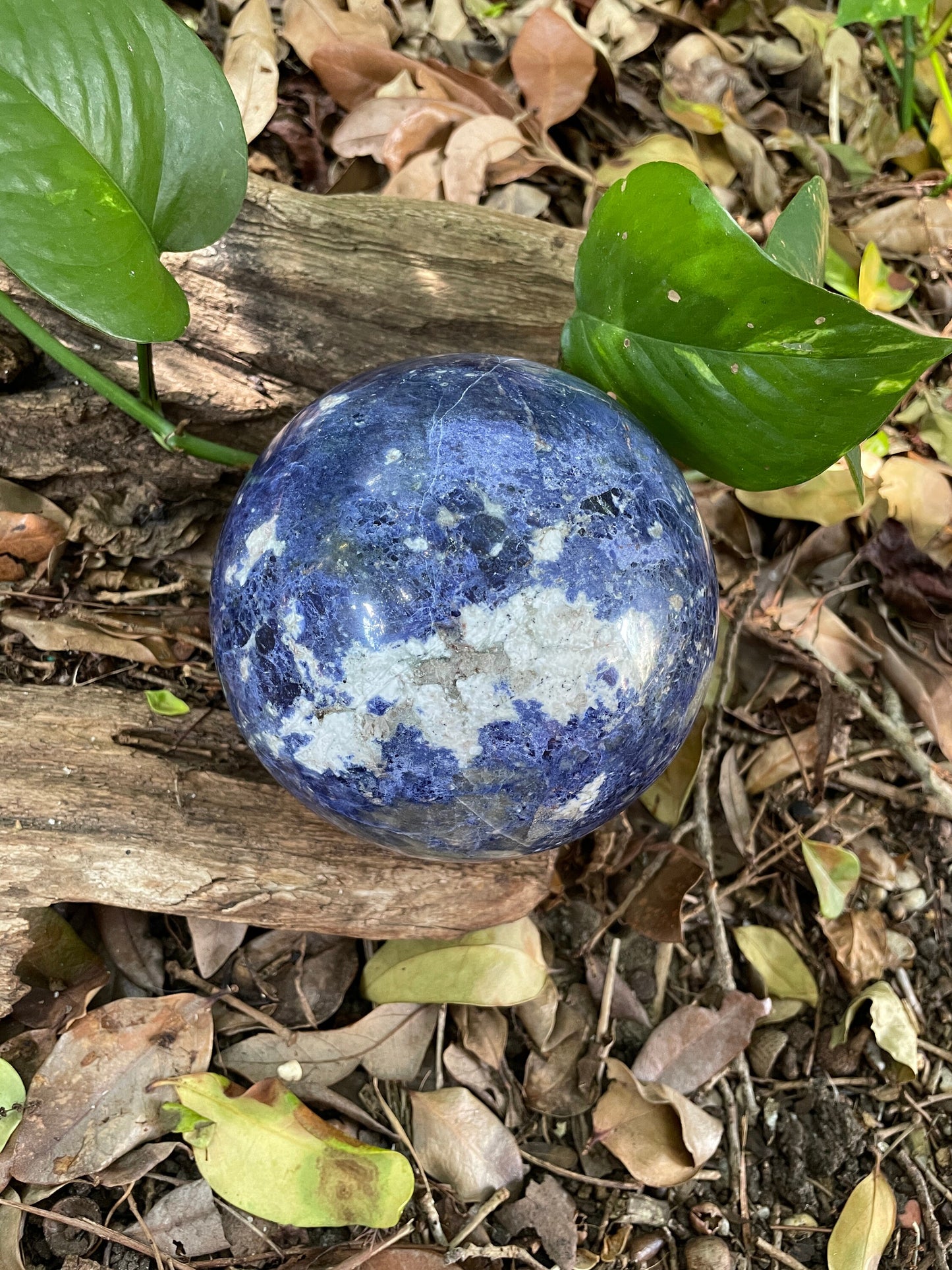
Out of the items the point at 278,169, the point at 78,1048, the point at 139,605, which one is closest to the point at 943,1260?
the point at 78,1048

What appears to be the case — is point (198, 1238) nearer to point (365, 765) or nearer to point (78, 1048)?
point (78, 1048)

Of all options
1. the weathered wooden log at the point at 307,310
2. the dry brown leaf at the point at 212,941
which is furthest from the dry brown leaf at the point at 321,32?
the dry brown leaf at the point at 212,941

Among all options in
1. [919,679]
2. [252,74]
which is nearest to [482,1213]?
[919,679]

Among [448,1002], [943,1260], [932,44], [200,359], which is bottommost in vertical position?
[943,1260]

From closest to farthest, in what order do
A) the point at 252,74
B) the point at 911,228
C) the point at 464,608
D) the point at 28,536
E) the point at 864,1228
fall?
the point at 464,608 → the point at 864,1228 → the point at 28,536 → the point at 252,74 → the point at 911,228

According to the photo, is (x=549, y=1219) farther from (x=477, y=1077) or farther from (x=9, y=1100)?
(x=9, y=1100)

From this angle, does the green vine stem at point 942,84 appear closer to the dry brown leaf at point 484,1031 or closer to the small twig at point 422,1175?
the dry brown leaf at point 484,1031
